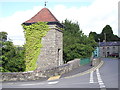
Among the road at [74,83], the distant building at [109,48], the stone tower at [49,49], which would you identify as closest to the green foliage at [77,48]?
the stone tower at [49,49]

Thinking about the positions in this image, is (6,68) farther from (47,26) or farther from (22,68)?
(47,26)

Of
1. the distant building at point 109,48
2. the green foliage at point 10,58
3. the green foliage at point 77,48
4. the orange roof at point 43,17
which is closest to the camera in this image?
the green foliage at point 10,58

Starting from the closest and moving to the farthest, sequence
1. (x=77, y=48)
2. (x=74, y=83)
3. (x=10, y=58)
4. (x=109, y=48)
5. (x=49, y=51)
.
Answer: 1. (x=74, y=83)
2. (x=49, y=51)
3. (x=10, y=58)
4. (x=77, y=48)
5. (x=109, y=48)

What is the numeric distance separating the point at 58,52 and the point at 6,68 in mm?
6082

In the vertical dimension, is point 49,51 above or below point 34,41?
below

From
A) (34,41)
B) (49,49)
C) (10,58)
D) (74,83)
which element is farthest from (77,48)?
(74,83)

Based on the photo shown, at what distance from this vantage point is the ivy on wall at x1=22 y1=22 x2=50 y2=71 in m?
19.9

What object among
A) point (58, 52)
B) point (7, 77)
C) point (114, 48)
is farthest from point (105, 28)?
point (7, 77)

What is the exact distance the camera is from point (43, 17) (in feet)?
68.9

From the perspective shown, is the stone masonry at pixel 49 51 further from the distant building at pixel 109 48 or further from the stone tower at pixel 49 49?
the distant building at pixel 109 48

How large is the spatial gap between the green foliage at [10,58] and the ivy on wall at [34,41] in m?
0.80

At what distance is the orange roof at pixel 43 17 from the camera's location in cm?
2053

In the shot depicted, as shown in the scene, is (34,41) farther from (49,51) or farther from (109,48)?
(109,48)

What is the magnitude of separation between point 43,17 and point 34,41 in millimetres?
3043
